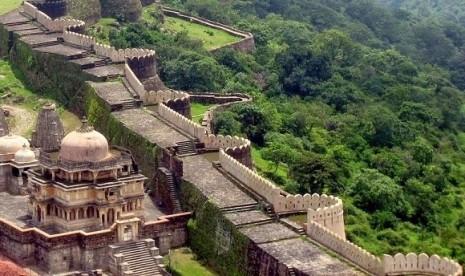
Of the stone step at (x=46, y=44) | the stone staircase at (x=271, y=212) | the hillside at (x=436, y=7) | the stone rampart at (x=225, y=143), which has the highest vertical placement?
the stone staircase at (x=271, y=212)

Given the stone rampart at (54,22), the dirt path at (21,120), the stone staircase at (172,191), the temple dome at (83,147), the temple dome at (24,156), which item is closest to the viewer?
the temple dome at (83,147)

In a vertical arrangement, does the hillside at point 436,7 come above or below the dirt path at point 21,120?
below

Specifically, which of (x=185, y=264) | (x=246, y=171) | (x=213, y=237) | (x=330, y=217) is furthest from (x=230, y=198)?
(x=330, y=217)

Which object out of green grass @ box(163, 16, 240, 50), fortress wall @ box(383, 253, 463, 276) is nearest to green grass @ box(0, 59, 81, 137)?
green grass @ box(163, 16, 240, 50)

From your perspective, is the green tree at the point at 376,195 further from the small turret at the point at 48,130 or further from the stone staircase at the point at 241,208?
the small turret at the point at 48,130

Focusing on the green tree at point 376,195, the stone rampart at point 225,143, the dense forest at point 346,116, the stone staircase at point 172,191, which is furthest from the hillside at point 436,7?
the stone staircase at point 172,191

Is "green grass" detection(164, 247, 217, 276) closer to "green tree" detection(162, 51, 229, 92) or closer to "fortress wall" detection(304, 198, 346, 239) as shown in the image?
"fortress wall" detection(304, 198, 346, 239)

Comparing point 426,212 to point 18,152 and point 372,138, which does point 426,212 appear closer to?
point 372,138
